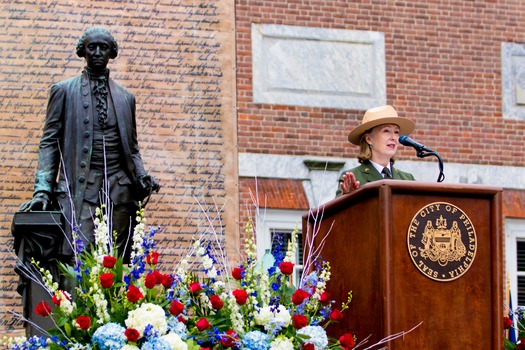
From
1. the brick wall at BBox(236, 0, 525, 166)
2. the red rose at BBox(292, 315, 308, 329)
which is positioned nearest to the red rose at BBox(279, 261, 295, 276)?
the red rose at BBox(292, 315, 308, 329)

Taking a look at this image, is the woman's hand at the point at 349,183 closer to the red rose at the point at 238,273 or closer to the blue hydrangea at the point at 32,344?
the red rose at the point at 238,273

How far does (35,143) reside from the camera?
14.2 meters

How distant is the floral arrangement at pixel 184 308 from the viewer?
25.2ft

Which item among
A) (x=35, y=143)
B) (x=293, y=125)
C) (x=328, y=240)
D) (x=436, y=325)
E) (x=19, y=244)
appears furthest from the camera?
(x=293, y=125)

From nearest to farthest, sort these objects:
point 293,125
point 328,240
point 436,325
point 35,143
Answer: point 436,325, point 328,240, point 35,143, point 293,125

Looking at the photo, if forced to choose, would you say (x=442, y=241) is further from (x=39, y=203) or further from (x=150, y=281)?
(x=39, y=203)

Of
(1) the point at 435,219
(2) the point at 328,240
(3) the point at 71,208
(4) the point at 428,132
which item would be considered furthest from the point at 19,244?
(4) the point at 428,132

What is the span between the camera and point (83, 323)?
7.65m

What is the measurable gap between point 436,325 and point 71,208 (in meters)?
2.93

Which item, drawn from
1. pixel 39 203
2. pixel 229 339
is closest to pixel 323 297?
pixel 229 339

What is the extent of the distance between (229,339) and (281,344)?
0.84 ft

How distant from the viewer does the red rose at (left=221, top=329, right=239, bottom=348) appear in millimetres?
7770

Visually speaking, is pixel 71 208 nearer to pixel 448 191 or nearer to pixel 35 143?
pixel 448 191

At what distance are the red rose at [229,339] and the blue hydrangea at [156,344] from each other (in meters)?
0.33
